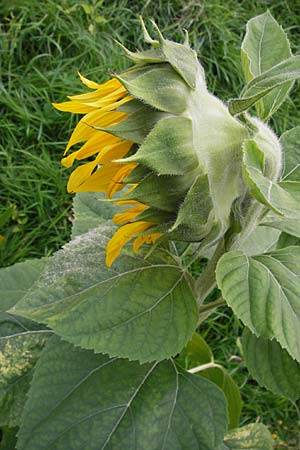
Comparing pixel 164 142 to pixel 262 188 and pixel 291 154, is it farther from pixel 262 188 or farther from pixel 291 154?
pixel 291 154

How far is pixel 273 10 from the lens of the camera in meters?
3.13

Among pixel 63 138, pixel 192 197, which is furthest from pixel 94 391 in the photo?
pixel 63 138

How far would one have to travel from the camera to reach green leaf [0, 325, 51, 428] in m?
1.35

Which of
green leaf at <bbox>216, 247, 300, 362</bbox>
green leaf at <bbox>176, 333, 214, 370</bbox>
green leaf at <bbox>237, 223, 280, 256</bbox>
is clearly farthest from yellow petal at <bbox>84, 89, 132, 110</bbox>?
green leaf at <bbox>176, 333, 214, 370</bbox>

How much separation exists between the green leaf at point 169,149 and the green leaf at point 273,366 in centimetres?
45

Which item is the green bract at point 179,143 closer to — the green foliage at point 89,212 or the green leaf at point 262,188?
the green leaf at point 262,188

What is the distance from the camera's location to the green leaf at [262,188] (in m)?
0.83

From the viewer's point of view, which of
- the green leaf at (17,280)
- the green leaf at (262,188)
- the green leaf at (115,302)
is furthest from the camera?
the green leaf at (17,280)

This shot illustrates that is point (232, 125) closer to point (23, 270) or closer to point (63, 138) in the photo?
point (23, 270)

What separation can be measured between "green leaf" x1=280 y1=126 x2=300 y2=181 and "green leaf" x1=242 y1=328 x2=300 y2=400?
0.89ft

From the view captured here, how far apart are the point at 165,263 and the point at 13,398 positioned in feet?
1.39

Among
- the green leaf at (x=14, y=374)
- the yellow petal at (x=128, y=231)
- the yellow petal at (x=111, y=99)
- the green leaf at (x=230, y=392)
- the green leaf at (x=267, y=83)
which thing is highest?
the yellow petal at (x=111, y=99)

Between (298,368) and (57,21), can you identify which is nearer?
(298,368)

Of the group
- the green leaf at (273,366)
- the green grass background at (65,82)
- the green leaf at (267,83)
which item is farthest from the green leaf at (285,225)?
the green grass background at (65,82)
